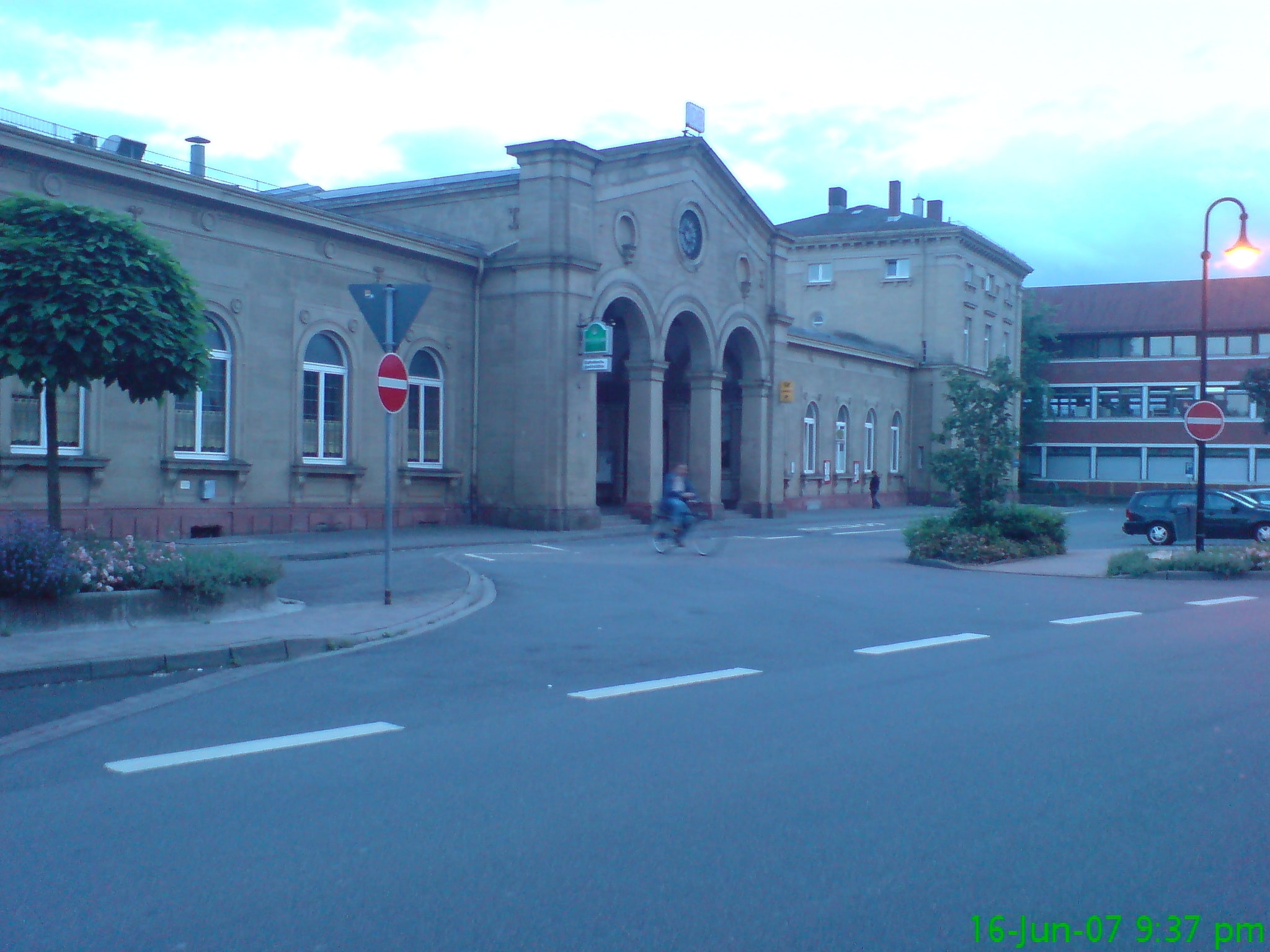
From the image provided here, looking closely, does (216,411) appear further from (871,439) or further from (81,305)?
(871,439)

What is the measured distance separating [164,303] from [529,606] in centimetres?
525

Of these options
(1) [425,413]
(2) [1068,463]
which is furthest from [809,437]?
(2) [1068,463]

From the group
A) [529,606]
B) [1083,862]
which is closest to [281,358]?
[529,606]

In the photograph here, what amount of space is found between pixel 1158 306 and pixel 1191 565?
179ft

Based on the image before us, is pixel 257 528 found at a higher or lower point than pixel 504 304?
lower

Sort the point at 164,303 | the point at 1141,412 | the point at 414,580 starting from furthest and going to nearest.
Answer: the point at 1141,412, the point at 414,580, the point at 164,303

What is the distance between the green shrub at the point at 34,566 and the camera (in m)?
10.2

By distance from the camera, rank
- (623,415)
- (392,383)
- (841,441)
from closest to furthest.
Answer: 1. (392,383)
2. (623,415)
3. (841,441)

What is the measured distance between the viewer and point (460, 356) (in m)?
29.8

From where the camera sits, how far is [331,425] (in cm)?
2669

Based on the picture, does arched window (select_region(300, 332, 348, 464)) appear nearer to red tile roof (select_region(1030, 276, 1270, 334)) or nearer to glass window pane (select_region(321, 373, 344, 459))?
glass window pane (select_region(321, 373, 344, 459))

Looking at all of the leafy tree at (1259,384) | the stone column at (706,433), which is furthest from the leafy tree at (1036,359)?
the stone column at (706,433)

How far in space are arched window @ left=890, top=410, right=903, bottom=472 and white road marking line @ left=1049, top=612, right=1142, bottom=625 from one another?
127 ft

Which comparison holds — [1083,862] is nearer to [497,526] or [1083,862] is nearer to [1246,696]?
[1246,696]
